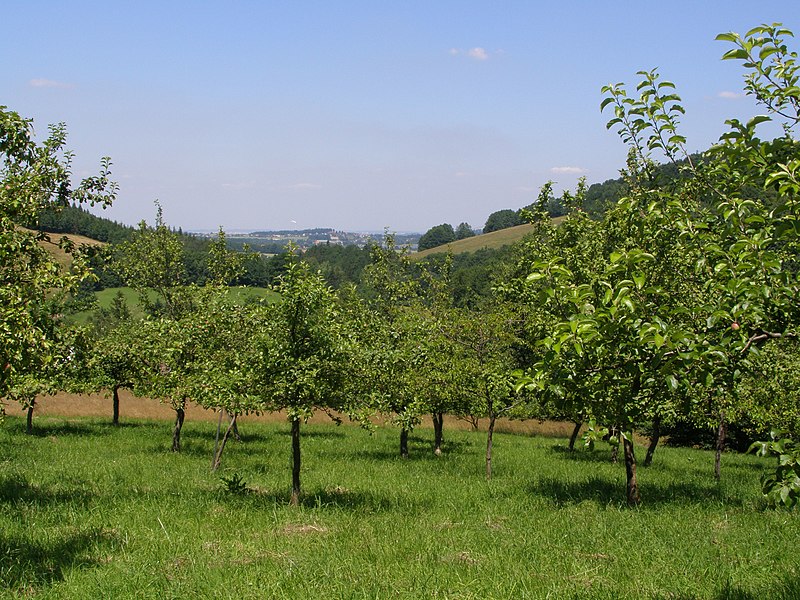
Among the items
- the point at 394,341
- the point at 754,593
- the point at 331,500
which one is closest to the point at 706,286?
the point at 754,593

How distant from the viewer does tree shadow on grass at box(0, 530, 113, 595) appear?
28.6ft

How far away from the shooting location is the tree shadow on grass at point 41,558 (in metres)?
8.71

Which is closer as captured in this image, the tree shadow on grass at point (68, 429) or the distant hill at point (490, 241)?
the tree shadow on grass at point (68, 429)

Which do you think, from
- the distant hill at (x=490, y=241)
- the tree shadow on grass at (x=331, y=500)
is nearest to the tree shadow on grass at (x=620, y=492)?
the tree shadow on grass at (x=331, y=500)

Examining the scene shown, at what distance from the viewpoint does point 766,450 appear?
5.26 metres

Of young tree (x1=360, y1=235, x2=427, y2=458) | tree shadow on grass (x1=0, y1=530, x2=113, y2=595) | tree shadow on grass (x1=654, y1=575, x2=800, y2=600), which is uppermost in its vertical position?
young tree (x1=360, y1=235, x2=427, y2=458)

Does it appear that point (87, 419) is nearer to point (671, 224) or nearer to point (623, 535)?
point (623, 535)

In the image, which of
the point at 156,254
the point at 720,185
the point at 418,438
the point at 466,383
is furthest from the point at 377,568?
the point at 418,438

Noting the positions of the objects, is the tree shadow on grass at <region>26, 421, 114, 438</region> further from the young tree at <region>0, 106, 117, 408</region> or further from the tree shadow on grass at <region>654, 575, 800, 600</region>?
the tree shadow on grass at <region>654, 575, 800, 600</region>

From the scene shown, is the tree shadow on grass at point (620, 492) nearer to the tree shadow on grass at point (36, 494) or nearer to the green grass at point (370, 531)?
the green grass at point (370, 531)

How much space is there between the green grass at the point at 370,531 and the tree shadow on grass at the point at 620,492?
93mm

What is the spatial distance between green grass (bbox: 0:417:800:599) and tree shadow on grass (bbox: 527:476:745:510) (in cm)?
9

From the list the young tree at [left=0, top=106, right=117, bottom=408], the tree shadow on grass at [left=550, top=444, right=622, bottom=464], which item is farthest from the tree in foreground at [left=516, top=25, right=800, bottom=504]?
the tree shadow on grass at [left=550, top=444, right=622, bottom=464]

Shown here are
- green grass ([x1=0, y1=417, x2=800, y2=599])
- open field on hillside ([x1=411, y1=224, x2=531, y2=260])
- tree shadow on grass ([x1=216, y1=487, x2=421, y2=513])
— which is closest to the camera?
green grass ([x1=0, y1=417, x2=800, y2=599])
